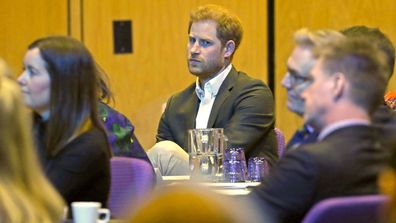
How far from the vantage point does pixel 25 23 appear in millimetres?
6598

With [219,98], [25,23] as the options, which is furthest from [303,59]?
[25,23]

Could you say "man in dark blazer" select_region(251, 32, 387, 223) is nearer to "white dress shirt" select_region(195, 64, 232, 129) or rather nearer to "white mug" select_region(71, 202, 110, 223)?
"white mug" select_region(71, 202, 110, 223)

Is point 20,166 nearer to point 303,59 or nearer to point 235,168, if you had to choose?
point 303,59

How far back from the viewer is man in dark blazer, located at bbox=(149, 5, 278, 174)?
4266 millimetres

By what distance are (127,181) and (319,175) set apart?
999mm

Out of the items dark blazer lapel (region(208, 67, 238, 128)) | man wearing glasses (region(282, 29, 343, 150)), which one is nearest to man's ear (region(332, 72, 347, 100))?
man wearing glasses (region(282, 29, 343, 150))

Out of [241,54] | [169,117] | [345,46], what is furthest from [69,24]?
[345,46]

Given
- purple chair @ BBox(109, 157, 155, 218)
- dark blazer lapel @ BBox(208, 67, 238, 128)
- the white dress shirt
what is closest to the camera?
purple chair @ BBox(109, 157, 155, 218)

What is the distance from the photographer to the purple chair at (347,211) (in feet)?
6.12

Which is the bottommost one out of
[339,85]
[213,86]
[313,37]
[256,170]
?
[256,170]

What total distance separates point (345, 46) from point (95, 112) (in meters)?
0.88

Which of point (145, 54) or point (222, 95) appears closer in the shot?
point (222, 95)

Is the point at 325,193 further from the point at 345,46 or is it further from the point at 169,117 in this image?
the point at 169,117

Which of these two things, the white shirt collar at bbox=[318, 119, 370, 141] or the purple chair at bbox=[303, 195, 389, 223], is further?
the white shirt collar at bbox=[318, 119, 370, 141]
